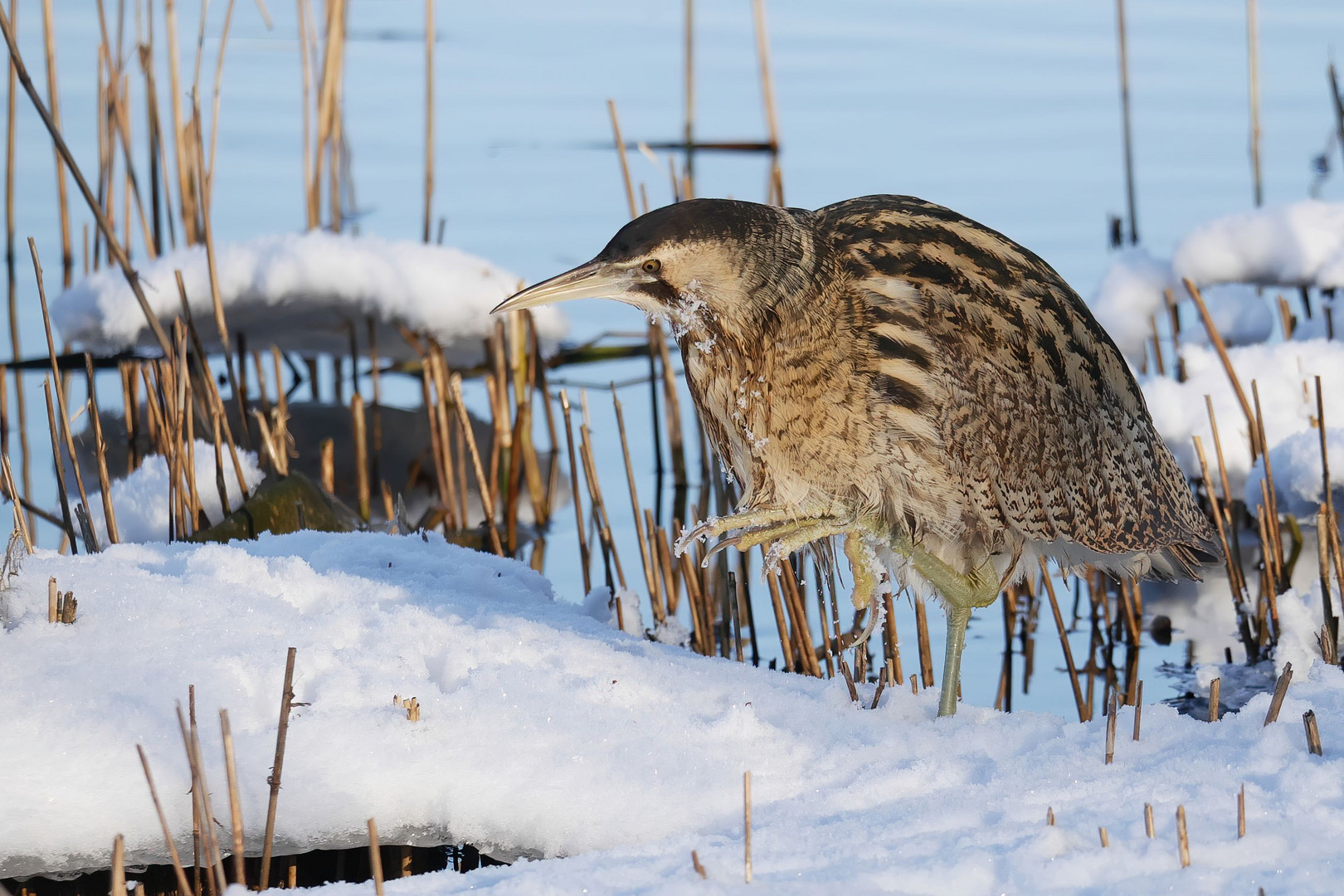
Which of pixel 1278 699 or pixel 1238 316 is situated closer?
pixel 1278 699

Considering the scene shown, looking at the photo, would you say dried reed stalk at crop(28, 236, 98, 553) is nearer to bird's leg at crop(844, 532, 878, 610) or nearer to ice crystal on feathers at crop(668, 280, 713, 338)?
ice crystal on feathers at crop(668, 280, 713, 338)

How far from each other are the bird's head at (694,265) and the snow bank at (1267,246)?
409cm

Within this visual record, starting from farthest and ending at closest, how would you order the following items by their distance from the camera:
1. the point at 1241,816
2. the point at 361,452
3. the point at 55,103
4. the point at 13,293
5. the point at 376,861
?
the point at 13,293, the point at 55,103, the point at 361,452, the point at 1241,816, the point at 376,861

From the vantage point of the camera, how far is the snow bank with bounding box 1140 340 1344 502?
5.79m

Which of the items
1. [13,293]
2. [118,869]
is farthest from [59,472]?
[13,293]

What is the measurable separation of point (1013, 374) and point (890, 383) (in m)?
0.32

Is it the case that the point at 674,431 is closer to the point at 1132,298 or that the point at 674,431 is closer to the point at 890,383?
the point at 1132,298

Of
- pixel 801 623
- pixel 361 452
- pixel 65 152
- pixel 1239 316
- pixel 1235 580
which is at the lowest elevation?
pixel 1235 580

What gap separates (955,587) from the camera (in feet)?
12.1

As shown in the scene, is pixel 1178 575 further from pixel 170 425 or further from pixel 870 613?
pixel 170 425

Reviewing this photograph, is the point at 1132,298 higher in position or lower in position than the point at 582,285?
lower

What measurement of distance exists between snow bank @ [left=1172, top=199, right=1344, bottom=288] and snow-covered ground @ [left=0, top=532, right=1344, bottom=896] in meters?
3.92

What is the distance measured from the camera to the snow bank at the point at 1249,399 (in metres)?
5.79

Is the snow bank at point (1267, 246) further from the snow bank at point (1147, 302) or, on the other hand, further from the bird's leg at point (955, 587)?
the bird's leg at point (955, 587)
